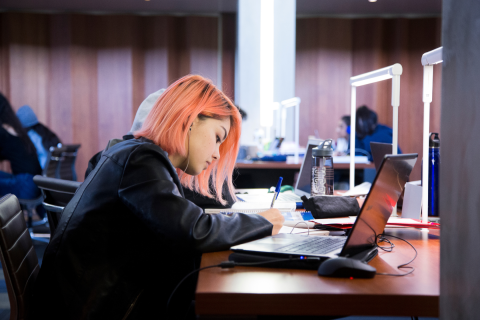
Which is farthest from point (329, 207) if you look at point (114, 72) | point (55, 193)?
point (114, 72)

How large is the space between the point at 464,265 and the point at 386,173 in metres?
0.42

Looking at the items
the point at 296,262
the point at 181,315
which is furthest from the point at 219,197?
the point at 296,262

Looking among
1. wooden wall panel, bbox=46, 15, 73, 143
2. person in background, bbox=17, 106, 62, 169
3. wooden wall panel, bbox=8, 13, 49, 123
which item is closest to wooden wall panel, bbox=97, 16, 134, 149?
wooden wall panel, bbox=46, 15, 73, 143

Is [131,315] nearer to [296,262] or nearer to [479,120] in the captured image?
[296,262]

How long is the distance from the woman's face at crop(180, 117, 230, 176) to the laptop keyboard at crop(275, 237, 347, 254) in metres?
0.35

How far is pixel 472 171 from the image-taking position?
1.36 ft

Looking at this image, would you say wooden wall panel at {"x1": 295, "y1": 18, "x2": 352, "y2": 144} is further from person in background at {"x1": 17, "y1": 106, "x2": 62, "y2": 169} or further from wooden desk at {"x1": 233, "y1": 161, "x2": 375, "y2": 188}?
person in background at {"x1": 17, "y1": 106, "x2": 62, "y2": 169}

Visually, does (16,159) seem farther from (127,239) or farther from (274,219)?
(274,219)

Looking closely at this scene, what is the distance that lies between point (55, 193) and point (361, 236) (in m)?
1.14

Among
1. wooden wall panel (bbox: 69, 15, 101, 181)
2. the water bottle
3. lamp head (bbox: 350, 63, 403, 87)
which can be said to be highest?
wooden wall panel (bbox: 69, 15, 101, 181)

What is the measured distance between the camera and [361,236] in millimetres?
878

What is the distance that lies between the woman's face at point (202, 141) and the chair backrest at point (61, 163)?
3066 millimetres

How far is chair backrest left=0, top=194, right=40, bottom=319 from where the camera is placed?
0.97 metres

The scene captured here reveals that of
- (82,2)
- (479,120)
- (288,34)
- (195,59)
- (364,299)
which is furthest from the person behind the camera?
(195,59)
